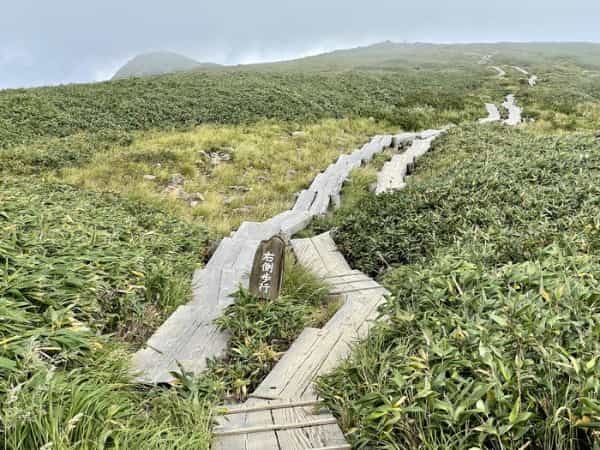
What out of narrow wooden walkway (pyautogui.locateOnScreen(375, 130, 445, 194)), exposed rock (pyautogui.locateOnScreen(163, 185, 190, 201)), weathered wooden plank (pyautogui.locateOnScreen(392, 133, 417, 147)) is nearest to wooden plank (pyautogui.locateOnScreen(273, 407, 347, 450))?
narrow wooden walkway (pyautogui.locateOnScreen(375, 130, 445, 194))

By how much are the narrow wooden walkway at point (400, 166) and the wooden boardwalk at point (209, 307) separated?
1.68 m

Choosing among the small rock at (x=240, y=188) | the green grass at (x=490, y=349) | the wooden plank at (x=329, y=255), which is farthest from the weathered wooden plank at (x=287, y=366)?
the small rock at (x=240, y=188)

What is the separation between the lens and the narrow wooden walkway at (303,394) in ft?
9.52

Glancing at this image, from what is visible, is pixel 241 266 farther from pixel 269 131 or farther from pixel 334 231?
pixel 269 131

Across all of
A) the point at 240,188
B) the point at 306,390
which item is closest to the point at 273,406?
the point at 306,390

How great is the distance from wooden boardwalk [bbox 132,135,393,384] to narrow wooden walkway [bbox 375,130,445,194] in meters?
1.68

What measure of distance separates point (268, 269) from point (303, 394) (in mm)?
1364

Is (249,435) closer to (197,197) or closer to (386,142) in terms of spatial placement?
(197,197)

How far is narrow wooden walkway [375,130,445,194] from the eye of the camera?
10.5m

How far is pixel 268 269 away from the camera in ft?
14.7

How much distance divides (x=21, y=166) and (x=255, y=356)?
34.0ft

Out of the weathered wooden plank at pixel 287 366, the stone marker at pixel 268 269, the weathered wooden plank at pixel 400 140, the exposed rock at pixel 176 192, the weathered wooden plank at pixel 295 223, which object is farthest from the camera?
the weathered wooden plank at pixel 400 140

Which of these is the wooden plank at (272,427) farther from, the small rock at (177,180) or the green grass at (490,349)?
the small rock at (177,180)

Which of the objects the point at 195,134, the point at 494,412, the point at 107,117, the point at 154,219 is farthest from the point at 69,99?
the point at 494,412
